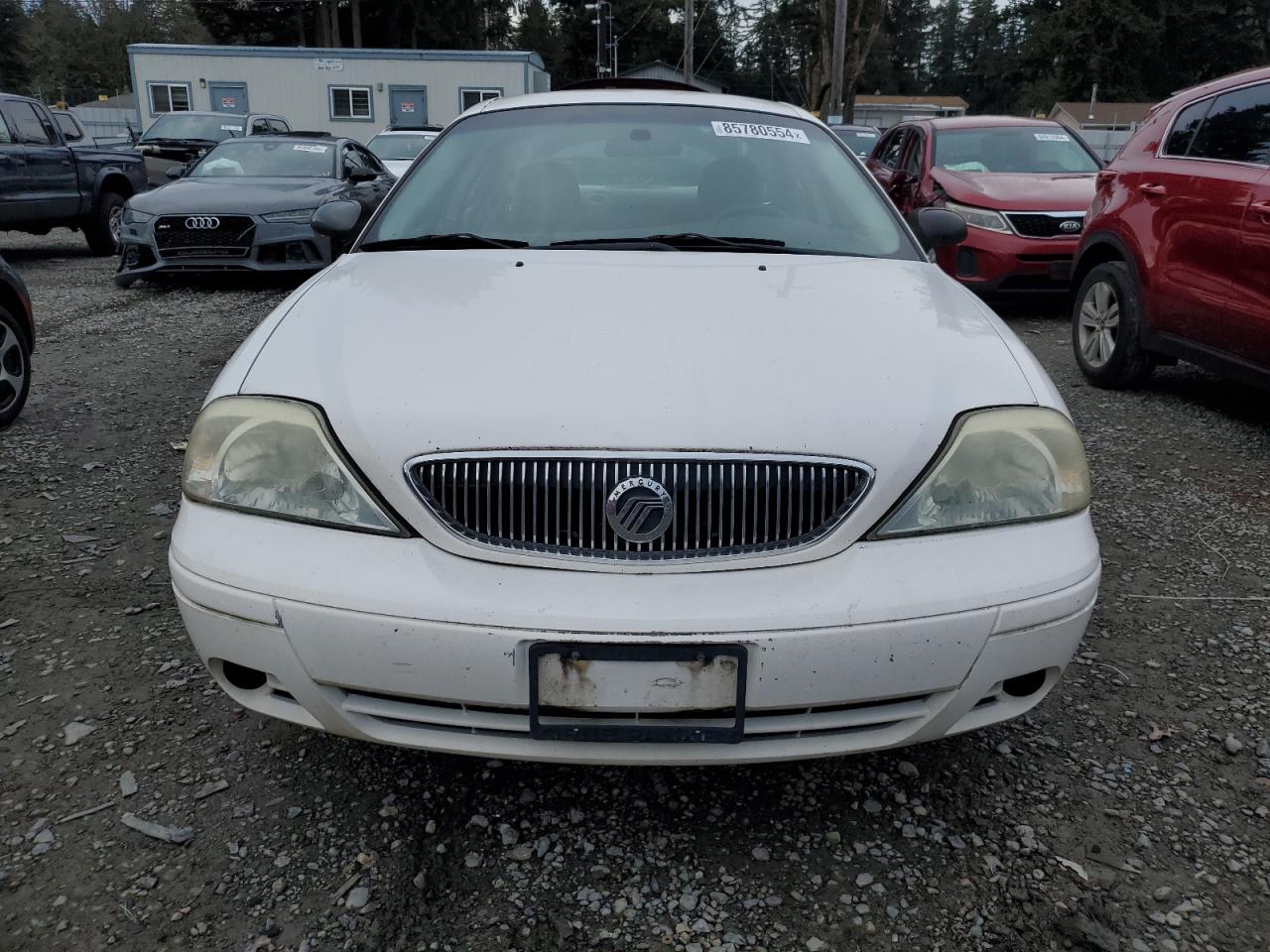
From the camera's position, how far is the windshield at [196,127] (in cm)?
1577

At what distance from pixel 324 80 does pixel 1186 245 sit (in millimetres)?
31636

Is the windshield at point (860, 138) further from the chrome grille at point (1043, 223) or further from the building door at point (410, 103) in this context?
the building door at point (410, 103)

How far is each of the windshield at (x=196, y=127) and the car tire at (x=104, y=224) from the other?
4.40m

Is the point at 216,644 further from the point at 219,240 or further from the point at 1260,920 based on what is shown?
the point at 219,240

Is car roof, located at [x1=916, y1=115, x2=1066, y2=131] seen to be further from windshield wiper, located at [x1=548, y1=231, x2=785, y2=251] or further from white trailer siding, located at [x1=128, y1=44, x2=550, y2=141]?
white trailer siding, located at [x1=128, y1=44, x2=550, y2=141]

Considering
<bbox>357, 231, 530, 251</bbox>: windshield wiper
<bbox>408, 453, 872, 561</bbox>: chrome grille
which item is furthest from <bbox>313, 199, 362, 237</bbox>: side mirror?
<bbox>408, 453, 872, 561</bbox>: chrome grille

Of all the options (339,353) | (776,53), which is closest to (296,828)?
(339,353)

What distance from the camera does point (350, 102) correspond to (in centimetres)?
3162

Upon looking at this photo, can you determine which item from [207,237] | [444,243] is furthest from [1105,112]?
[444,243]

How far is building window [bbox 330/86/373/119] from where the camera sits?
3147 cm

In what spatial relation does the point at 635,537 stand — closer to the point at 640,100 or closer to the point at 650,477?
the point at 650,477

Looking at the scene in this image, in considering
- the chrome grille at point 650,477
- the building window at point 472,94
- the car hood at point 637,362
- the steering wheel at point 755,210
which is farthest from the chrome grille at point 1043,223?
the building window at point 472,94

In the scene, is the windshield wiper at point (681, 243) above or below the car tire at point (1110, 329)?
above

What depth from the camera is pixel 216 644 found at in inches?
73.9
